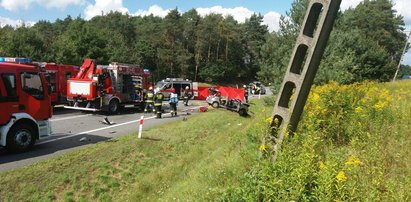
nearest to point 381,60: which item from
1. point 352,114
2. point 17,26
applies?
point 352,114

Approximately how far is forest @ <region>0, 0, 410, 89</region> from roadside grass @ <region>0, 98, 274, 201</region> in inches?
423

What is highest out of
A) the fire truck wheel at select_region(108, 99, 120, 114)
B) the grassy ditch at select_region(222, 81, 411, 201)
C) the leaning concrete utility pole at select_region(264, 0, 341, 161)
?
the leaning concrete utility pole at select_region(264, 0, 341, 161)

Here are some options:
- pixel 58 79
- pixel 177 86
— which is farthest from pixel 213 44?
pixel 58 79

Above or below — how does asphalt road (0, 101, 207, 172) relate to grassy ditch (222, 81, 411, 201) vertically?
below

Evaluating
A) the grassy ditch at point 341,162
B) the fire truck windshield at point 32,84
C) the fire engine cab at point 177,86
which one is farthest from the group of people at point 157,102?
the grassy ditch at point 341,162

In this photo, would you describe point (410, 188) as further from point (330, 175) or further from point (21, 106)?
point (21, 106)

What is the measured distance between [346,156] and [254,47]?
280 ft

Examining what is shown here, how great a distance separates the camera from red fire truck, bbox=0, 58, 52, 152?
380 inches

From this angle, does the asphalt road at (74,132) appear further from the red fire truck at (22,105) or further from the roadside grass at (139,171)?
the roadside grass at (139,171)

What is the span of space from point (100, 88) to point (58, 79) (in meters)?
3.09

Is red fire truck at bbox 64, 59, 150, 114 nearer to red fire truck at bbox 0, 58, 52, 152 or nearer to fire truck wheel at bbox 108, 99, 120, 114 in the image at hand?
fire truck wheel at bbox 108, 99, 120, 114

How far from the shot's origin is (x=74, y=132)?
1348cm

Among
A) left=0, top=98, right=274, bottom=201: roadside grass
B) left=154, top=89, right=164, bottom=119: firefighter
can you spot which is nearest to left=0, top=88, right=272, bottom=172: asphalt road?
left=154, top=89, right=164, bottom=119: firefighter

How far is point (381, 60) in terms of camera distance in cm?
3528
